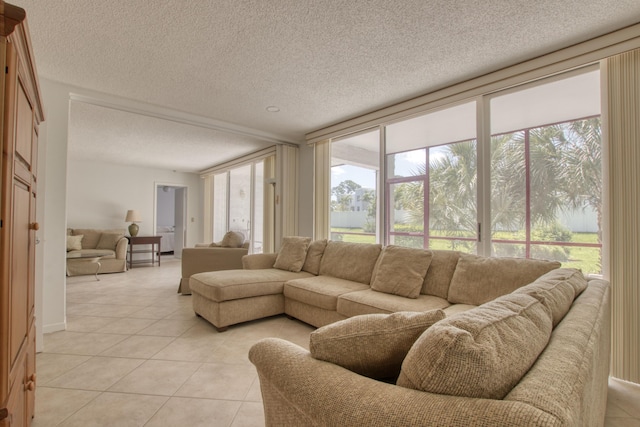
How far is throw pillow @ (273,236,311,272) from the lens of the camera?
3.65 m

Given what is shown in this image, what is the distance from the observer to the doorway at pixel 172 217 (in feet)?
26.8

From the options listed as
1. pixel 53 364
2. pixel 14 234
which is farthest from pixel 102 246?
pixel 14 234

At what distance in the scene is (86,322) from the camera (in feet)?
10.1

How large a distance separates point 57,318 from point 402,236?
4.22 m

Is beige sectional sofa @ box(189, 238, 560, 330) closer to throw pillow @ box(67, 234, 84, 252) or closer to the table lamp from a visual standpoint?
throw pillow @ box(67, 234, 84, 252)

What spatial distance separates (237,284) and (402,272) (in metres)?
1.59

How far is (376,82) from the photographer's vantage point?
2.87 metres

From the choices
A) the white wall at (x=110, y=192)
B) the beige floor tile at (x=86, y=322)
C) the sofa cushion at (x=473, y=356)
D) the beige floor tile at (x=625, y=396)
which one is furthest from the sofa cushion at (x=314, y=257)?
the white wall at (x=110, y=192)

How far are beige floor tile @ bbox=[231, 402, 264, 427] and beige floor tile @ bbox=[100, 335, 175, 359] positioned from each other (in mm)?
1098

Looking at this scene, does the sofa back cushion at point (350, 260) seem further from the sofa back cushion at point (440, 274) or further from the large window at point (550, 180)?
the large window at point (550, 180)

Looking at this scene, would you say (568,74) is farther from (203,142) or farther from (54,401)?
(203,142)

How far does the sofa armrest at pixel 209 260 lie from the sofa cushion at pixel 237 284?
2.98ft

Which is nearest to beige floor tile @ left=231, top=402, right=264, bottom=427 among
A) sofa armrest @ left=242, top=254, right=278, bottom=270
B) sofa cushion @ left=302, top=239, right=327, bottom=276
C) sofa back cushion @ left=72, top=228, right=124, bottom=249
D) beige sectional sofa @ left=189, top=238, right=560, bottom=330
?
beige sectional sofa @ left=189, top=238, right=560, bottom=330

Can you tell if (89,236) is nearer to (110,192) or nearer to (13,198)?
(110,192)
